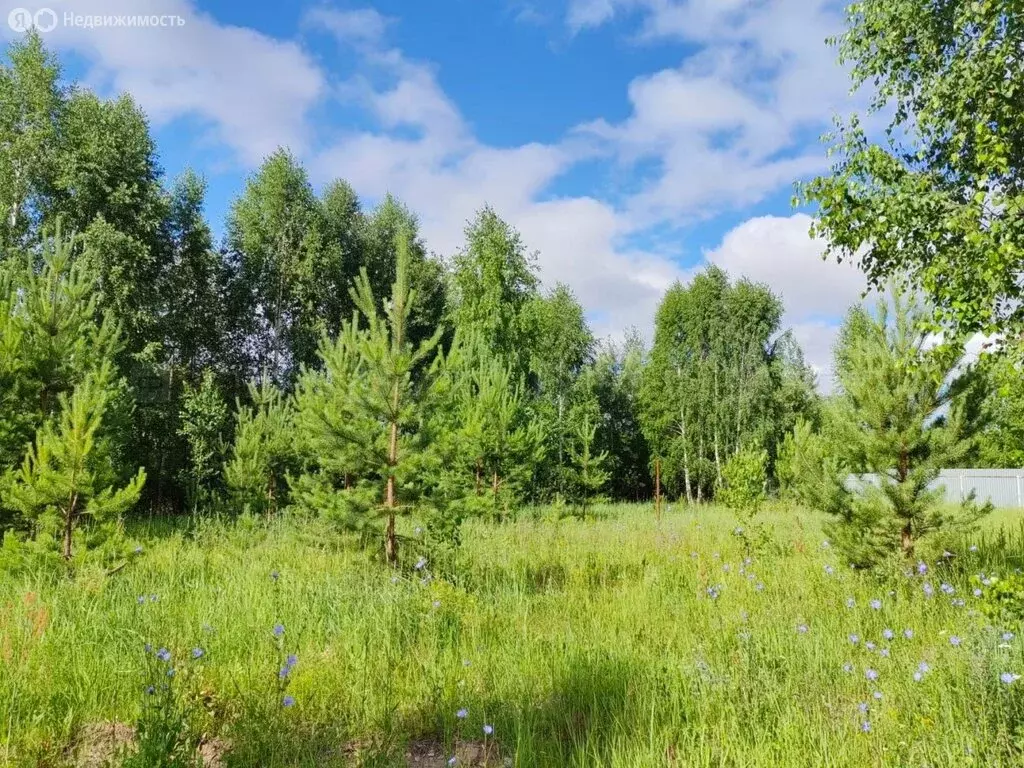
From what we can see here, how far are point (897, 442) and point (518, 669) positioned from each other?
4497mm

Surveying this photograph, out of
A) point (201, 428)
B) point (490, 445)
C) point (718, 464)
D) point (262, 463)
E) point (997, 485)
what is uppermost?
point (201, 428)

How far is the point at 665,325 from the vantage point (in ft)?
112

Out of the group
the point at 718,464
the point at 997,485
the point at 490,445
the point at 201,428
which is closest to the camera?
the point at 490,445

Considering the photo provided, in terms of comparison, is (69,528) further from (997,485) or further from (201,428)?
(997,485)

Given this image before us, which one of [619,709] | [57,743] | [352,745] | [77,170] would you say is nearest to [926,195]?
[619,709]

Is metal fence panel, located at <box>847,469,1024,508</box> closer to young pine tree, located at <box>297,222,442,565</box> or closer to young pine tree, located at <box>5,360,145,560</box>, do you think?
young pine tree, located at <box>297,222,442,565</box>

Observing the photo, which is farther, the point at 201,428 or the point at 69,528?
the point at 201,428

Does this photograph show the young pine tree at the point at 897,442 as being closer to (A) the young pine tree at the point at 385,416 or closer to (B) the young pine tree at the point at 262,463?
(A) the young pine tree at the point at 385,416

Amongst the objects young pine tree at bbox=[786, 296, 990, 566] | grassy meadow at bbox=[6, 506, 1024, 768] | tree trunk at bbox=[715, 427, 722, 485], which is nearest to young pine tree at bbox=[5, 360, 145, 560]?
grassy meadow at bbox=[6, 506, 1024, 768]

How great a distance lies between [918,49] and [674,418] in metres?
23.0

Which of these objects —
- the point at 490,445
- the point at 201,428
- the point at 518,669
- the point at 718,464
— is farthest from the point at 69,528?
the point at 718,464

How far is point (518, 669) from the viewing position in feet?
12.8

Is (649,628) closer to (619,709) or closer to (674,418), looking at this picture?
(619,709)

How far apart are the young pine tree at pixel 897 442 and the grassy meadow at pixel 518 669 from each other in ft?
1.37
